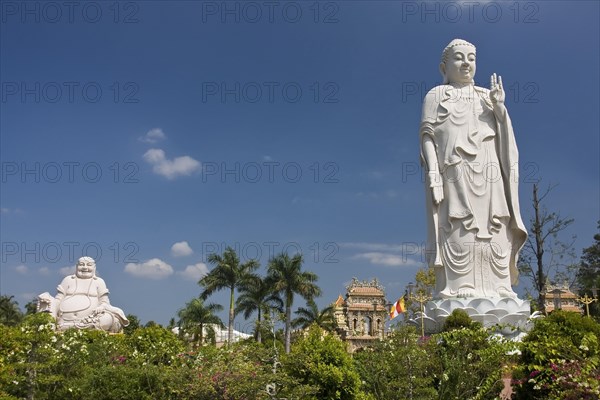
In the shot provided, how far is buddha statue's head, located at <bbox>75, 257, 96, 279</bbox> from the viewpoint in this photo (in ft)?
49.8

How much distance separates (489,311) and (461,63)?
21.6ft

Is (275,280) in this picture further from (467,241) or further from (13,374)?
(13,374)

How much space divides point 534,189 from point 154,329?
611 inches

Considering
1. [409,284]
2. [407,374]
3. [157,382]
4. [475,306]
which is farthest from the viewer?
[409,284]

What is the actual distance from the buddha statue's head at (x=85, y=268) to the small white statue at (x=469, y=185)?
8944 mm

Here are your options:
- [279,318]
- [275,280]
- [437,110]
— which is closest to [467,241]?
[437,110]

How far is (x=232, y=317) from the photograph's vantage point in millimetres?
28078

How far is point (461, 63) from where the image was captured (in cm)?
1527

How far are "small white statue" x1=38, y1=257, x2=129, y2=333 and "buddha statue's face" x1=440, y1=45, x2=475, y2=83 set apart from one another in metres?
10.8

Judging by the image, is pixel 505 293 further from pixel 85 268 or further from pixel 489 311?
pixel 85 268

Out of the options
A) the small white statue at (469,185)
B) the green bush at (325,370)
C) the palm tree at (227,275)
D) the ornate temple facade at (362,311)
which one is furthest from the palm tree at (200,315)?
the green bush at (325,370)

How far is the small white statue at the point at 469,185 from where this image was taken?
1420cm

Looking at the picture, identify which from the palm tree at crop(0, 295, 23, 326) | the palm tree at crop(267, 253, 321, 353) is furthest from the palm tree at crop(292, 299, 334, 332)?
the palm tree at crop(0, 295, 23, 326)

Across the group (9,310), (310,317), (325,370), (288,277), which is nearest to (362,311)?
(310,317)
